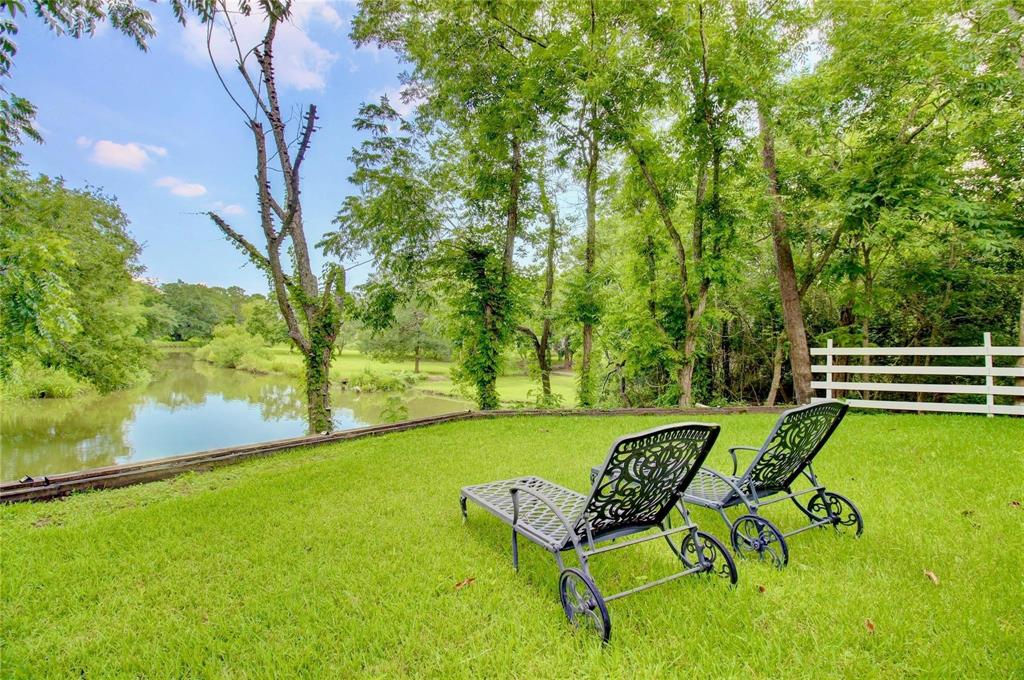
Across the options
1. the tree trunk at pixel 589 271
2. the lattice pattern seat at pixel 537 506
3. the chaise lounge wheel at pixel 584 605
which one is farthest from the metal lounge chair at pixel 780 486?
the tree trunk at pixel 589 271

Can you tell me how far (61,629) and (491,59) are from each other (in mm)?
8869

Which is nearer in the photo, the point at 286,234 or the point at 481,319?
the point at 286,234

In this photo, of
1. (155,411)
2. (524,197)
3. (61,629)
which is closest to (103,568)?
(61,629)

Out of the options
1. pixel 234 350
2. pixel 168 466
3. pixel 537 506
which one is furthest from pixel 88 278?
pixel 234 350

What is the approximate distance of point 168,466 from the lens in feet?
14.8

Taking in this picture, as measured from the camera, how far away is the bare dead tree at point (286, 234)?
23.3 feet

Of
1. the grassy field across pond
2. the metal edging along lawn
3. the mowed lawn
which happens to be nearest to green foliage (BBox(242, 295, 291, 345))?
the metal edging along lawn

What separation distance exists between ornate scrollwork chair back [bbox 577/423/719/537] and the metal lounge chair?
55 cm

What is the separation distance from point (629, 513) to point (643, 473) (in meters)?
0.29

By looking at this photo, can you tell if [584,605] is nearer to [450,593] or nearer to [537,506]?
[450,593]

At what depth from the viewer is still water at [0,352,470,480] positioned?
10.7 metres

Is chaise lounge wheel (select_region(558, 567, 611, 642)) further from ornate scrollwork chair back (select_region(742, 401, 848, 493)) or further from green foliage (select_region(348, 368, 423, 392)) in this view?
green foliage (select_region(348, 368, 423, 392))

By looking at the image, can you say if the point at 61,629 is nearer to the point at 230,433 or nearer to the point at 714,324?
the point at 714,324

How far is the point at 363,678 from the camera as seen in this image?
5.51 ft
